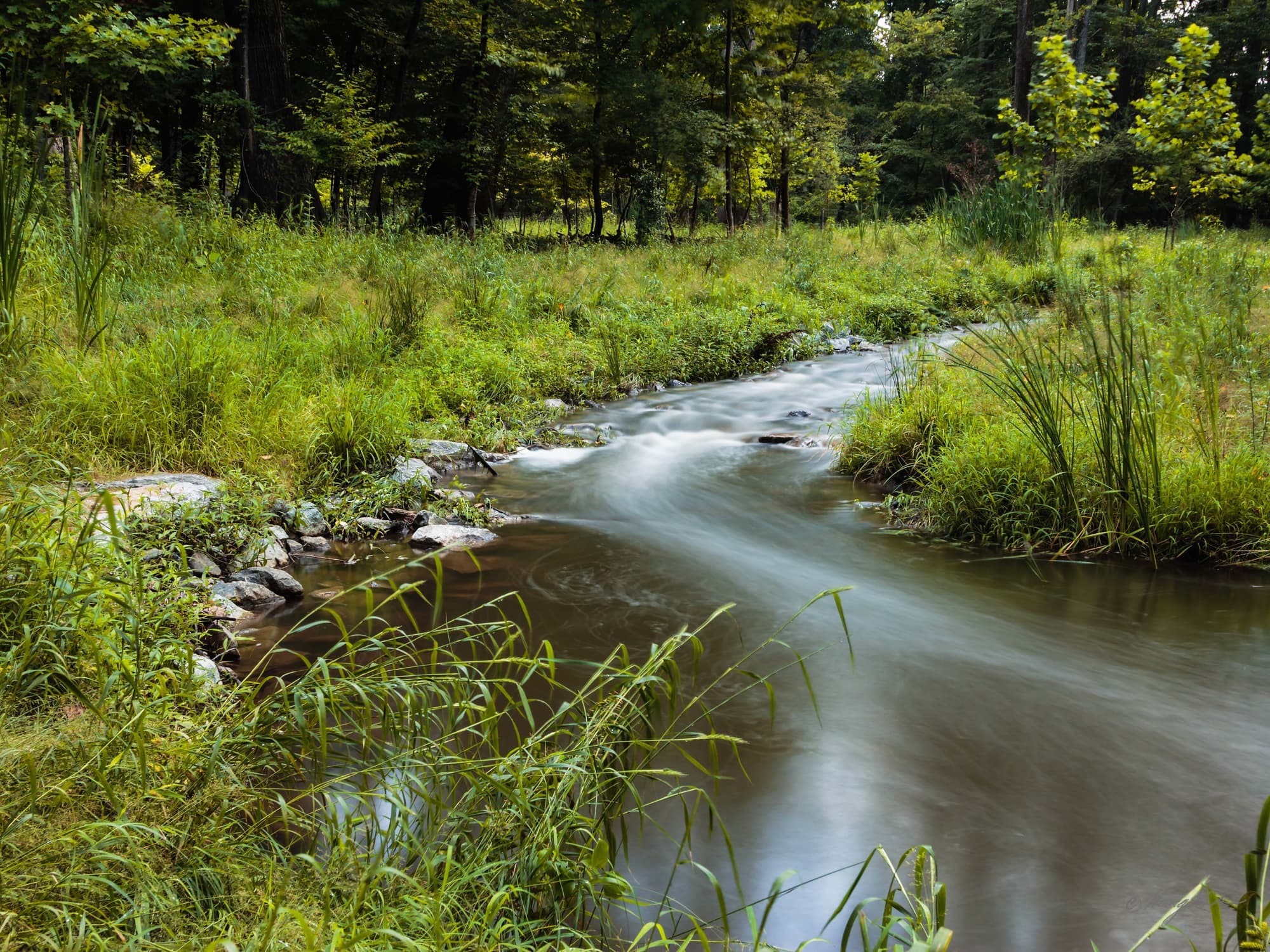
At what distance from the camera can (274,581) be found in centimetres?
420

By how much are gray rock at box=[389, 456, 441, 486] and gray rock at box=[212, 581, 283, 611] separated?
160cm

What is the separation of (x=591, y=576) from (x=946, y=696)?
205 cm

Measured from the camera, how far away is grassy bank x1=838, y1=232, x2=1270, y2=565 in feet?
14.8

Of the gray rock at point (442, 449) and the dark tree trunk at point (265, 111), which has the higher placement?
the dark tree trunk at point (265, 111)

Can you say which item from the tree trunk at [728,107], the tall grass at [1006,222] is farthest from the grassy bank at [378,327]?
the tree trunk at [728,107]

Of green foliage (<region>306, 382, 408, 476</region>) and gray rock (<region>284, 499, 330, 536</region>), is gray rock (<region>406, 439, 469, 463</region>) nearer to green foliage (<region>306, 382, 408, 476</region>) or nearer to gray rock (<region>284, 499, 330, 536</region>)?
green foliage (<region>306, 382, 408, 476</region>)

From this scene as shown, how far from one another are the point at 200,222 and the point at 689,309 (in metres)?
6.14

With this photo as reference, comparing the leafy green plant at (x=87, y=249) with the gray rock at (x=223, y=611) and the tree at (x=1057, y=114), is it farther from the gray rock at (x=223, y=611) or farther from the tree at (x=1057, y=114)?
the tree at (x=1057, y=114)

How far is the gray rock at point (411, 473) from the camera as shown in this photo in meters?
5.68

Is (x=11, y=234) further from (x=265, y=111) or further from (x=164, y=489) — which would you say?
(x=265, y=111)

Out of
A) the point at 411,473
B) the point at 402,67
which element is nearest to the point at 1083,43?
the point at 402,67

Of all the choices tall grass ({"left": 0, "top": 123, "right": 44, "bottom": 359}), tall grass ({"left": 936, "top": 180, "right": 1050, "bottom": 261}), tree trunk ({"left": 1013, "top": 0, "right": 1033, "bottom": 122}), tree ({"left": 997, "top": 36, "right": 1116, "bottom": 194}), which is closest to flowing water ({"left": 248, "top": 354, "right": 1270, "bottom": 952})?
tall grass ({"left": 0, "top": 123, "right": 44, "bottom": 359})

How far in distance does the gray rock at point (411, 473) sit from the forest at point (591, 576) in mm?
45

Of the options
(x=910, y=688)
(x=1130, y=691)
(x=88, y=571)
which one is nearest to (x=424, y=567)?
(x=88, y=571)
